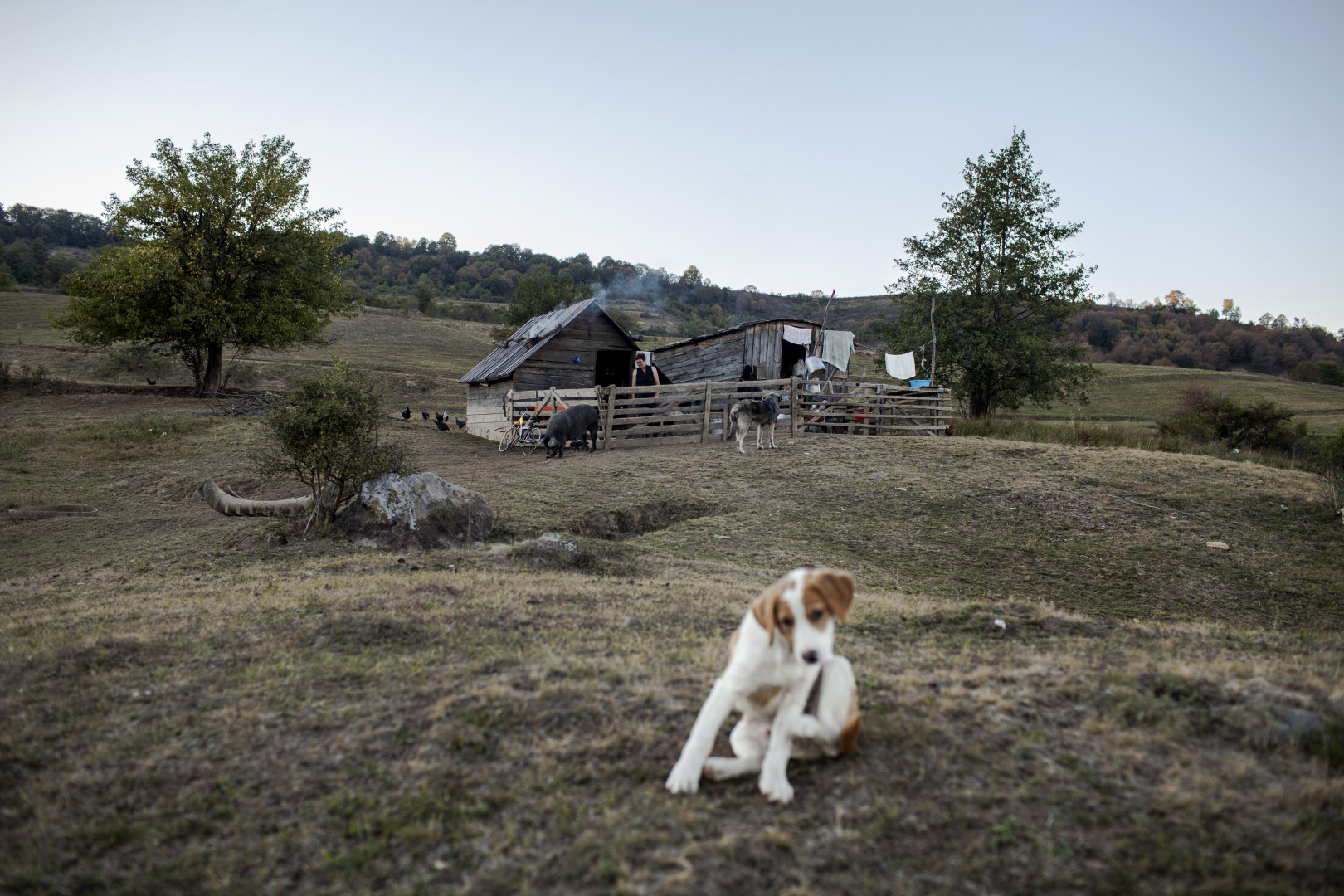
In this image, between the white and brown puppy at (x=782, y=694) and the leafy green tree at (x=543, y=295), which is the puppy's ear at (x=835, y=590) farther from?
the leafy green tree at (x=543, y=295)

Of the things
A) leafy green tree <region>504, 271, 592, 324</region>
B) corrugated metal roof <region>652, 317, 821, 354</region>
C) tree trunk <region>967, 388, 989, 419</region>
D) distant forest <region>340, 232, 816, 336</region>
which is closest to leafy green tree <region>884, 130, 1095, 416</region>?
tree trunk <region>967, 388, 989, 419</region>

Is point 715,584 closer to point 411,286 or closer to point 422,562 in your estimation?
point 422,562

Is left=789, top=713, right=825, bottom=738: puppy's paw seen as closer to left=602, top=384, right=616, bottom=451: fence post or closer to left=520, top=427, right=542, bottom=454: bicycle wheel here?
left=602, top=384, right=616, bottom=451: fence post

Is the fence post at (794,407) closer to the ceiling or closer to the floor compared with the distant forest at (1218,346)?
closer to the floor

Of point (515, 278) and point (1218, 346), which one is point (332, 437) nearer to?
point (1218, 346)

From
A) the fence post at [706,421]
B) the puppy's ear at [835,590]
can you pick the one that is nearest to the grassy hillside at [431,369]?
the fence post at [706,421]

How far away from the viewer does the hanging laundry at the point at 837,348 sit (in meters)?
23.8

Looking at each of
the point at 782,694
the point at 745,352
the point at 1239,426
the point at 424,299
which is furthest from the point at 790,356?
the point at 424,299

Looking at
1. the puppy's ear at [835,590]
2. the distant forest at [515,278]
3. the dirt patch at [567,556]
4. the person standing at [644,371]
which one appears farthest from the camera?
the distant forest at [515,278]

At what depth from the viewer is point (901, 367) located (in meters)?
26.2

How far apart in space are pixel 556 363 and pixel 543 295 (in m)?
30.7

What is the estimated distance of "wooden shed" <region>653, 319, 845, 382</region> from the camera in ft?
75.5

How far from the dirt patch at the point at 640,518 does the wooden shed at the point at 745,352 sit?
1239cm

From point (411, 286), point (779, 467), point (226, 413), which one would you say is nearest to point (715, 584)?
point (779, 467)
